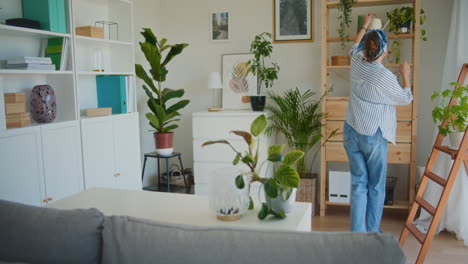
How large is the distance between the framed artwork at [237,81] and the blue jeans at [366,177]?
1.88 meters

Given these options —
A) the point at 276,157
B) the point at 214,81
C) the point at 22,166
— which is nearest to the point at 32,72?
the point at 22,166

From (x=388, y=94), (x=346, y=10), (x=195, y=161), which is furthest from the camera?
(x=195, y=161)

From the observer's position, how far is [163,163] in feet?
17.5

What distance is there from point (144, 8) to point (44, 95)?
2.02 m

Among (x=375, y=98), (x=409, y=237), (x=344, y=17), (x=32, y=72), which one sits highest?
(x=344, y=17)

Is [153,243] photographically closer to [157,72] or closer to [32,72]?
[32,72]

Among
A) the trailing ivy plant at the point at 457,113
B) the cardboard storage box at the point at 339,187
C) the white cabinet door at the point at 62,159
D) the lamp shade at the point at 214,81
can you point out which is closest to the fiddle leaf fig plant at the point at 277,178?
the trailing ivy plant at the point at 457,113

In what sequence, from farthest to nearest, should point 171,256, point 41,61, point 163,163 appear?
point 163,163 → point 41,61 → point 171,256

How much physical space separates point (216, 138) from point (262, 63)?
3.37 ft

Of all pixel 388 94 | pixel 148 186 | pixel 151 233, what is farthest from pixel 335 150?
pixel 151 233

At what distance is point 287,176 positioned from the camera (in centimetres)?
166

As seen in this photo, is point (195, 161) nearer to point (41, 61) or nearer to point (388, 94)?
point (41, 61)

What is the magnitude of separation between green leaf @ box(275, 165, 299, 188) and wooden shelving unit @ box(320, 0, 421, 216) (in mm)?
2562

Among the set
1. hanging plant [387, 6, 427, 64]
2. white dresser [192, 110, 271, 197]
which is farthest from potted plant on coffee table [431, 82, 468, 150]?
white dresser [192, 110, 271, 197]
